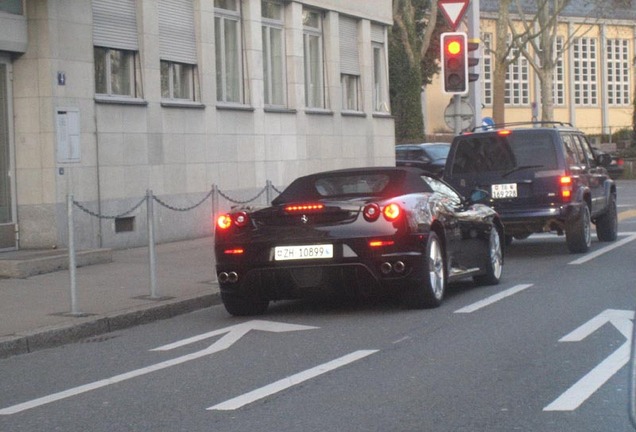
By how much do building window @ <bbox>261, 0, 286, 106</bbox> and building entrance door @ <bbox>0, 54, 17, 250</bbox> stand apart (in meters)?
8.47

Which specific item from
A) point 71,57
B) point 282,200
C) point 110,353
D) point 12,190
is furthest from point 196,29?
point 110,353

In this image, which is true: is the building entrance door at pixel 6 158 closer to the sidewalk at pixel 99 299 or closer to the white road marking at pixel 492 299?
the sidewalk at pixel 99 299

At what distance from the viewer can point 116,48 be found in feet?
65.7

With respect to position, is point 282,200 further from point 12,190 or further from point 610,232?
point 610,232

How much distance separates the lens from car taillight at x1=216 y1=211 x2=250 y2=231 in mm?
11720

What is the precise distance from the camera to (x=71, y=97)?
18531 millimetres

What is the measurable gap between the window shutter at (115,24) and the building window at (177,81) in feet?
3.88

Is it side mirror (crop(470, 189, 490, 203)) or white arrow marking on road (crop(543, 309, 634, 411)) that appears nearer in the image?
white arrow marking on road (crop(543, 309, 634, 411))

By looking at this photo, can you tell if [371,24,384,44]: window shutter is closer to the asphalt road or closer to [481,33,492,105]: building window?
the asphalt road

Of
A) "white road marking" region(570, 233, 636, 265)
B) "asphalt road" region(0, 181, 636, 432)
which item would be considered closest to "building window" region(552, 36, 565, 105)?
"white road marking" region(570, 233, 636, 265)

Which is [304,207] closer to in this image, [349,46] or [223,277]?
[223,277]

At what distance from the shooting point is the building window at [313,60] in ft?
91.4

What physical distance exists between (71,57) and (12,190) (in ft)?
6.96

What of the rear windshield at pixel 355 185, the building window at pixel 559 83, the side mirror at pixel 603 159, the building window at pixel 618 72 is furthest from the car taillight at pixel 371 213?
the building window at pixel 618 72
